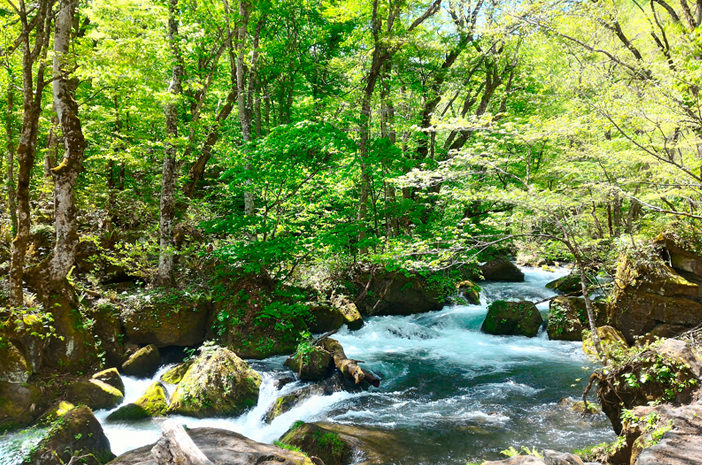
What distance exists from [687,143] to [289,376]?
10.1 metres

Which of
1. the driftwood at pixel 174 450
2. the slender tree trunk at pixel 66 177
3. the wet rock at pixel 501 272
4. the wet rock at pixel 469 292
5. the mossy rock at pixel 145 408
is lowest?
the mossy rock at pixel 145 408

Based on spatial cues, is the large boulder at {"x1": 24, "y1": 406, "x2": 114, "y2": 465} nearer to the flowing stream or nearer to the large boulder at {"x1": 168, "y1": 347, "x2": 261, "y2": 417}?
the flowing stream

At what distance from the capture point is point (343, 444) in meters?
6.02

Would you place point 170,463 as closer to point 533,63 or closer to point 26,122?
point 26,122

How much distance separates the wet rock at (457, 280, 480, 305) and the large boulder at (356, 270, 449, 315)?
4.30ft

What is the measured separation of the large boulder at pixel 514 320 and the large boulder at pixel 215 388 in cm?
845

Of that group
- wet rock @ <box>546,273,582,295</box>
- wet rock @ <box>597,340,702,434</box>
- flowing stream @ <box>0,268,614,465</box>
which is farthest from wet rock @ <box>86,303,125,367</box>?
wet rock @ <box>546,273,582,295</box>

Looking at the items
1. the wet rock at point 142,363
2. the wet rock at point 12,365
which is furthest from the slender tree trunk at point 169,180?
the wet rock at point 12,365

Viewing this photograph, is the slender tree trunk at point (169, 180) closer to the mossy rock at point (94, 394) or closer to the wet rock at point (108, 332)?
the wet rock at point (108, 332)

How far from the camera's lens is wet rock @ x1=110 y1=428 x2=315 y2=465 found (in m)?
4.10

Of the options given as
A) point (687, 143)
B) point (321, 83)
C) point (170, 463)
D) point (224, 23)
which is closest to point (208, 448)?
point (170, 463)

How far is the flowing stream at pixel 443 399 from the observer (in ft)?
21.1

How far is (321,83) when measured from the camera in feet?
56.0

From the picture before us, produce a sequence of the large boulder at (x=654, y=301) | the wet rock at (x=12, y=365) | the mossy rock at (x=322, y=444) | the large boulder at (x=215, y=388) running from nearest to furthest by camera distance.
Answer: the mossy rock at (x=322, y=444), the wet rock at (x=12, y=365), the large boulder at (x=215, y=388), the large boulder at (x=654, y=301)
